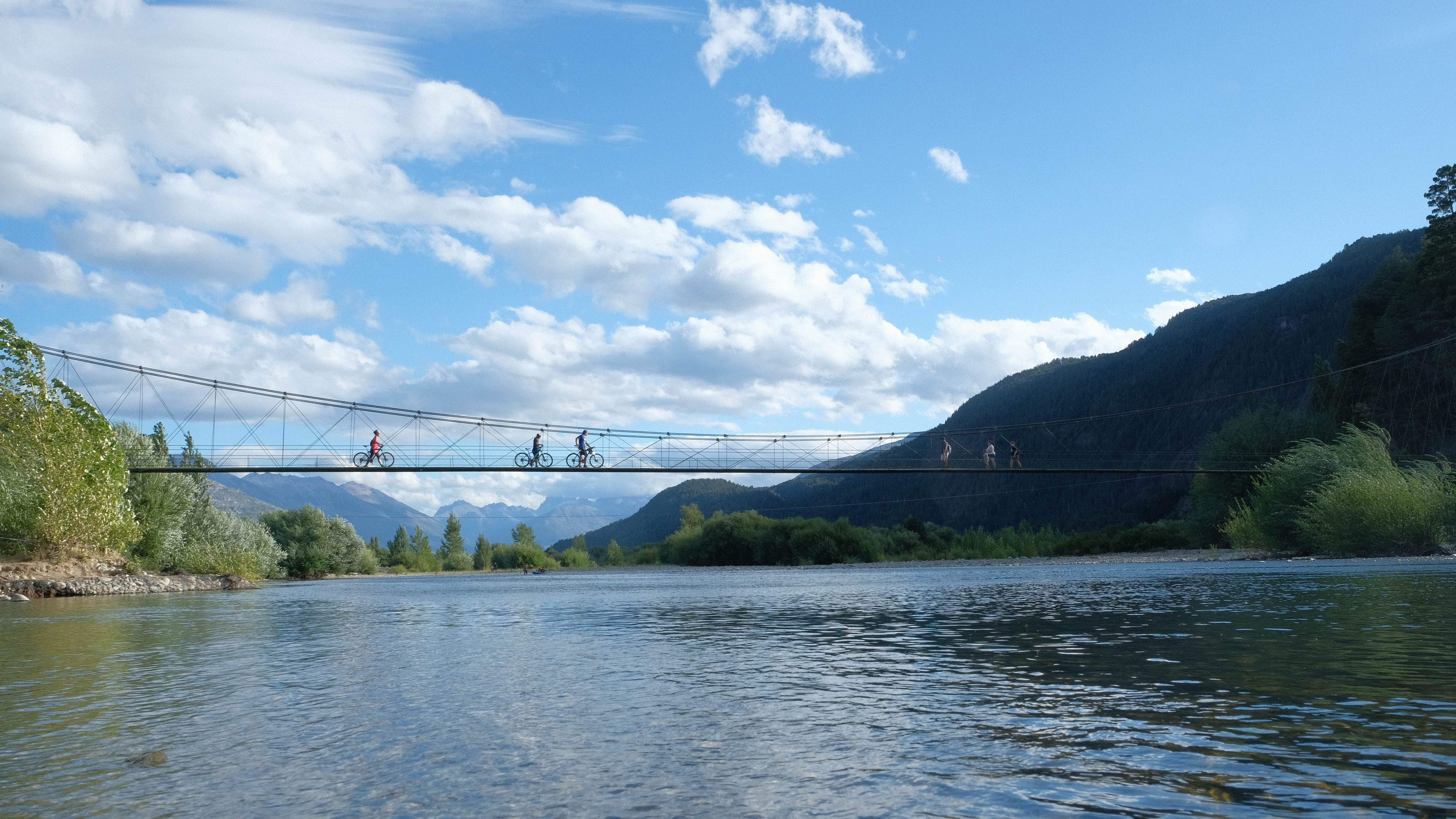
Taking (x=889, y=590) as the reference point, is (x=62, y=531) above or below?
above

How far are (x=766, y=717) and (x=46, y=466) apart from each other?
38169 mm

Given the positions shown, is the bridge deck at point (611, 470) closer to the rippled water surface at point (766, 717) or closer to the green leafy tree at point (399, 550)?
the rippled water surface at point (766, 717)

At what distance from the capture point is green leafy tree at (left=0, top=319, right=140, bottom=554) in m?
36.4

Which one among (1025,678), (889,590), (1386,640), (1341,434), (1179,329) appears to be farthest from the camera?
(1179,329)

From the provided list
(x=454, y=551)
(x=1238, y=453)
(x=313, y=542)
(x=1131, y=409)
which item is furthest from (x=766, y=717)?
(x=454, y=551)

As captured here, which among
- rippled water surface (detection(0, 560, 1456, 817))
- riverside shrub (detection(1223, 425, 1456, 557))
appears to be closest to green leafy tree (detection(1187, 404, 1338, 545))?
riverside shrub (detection(1223, 425, 1456, 557))

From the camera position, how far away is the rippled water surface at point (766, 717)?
6.19 m

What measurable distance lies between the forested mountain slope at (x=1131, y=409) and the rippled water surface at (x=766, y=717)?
87576 millimetres

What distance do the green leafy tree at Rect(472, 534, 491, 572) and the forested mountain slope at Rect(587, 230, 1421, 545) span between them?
4834cm

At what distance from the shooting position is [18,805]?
625cm

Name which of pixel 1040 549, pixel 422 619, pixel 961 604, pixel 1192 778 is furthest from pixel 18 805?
pixel 1040 549

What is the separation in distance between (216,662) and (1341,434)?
165 ft

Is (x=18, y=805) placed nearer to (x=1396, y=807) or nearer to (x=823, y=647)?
(x=1396, y=807)

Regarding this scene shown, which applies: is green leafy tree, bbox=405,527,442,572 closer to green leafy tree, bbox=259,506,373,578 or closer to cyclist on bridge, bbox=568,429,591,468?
green leafy tree, bbox=259,506,373,578
